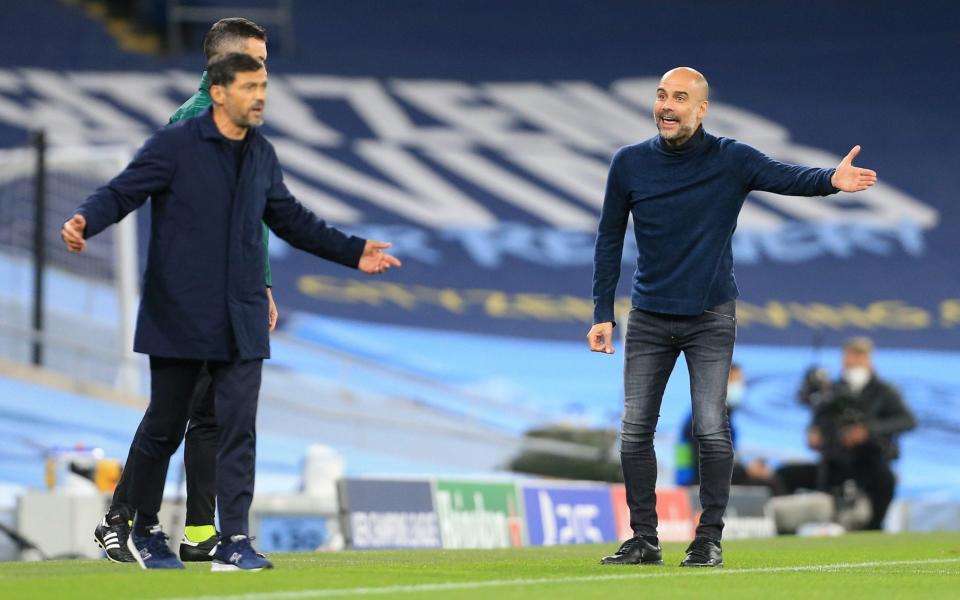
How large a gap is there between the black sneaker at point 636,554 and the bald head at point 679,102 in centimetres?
153

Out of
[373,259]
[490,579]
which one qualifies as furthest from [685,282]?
[490,579]

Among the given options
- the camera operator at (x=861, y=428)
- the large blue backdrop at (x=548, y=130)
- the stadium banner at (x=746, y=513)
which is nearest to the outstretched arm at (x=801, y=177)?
the stadium banner at (x=746, y=513)

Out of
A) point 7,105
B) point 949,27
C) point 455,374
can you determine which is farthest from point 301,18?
point 949,27

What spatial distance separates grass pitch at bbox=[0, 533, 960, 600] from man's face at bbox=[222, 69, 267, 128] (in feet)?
4.70

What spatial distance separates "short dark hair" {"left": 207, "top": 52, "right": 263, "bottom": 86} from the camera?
5.10 metres

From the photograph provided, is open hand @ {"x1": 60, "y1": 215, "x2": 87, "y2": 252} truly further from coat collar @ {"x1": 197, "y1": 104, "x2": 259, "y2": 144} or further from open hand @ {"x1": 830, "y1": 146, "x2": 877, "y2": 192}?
open hand @ {"x1": 830, "y1": 146, "x2": 877, "y2": 192}

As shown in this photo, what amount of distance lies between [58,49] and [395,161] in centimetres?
578

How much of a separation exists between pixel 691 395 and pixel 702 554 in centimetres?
59

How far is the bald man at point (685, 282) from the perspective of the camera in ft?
19.7

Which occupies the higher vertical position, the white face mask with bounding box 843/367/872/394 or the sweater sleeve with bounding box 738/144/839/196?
the white face mask with bounding box 843/367/872/394

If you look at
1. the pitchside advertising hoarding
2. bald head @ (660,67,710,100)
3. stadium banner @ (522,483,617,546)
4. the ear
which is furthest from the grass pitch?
stadium banner @ (522,483,617,546)

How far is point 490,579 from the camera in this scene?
5.12 meters

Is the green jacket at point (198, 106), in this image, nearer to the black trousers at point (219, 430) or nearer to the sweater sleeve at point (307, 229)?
the sweater sleeve at point (307, 229)

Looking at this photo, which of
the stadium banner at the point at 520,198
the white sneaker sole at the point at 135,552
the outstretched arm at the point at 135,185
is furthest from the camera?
the stadium banner at the point at 520,198
